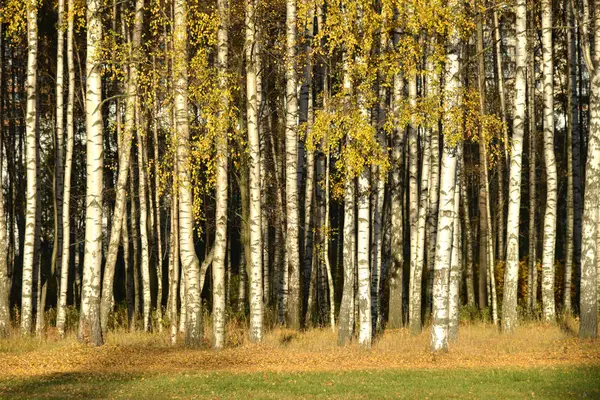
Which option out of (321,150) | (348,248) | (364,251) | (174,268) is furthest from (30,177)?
(364,251)

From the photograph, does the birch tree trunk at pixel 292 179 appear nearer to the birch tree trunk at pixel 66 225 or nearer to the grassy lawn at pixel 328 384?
the birch tree trunk at pixel 66 225

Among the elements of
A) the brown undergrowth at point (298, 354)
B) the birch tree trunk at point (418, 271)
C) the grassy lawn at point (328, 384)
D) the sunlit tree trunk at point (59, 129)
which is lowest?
the brown undergrowth at point (298, 354)

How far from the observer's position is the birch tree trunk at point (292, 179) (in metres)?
22.1

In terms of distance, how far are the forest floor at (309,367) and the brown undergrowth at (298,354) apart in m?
0.02

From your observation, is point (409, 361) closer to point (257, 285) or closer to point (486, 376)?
point (486, 376)

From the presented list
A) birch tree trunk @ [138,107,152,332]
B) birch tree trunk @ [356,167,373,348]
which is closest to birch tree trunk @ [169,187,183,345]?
birch tree trunk @ [138,107,152,332]

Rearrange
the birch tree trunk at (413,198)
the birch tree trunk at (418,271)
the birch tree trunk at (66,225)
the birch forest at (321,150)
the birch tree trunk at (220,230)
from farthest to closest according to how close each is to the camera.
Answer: the birch tree trunk at (66,225), the birch tree trunk at (413,198), the birch tree trunk at (418,271), the birch tree trunk at (220,230), the birch forest at (321,150)

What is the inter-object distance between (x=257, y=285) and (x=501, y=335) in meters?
5.82

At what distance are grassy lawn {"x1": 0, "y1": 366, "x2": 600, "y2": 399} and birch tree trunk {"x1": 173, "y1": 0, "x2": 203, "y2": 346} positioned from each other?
12.7 feet

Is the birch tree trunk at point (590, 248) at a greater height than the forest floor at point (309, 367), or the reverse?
the birch tree trunk at point (590, 248)

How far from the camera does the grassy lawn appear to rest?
45.8 feet

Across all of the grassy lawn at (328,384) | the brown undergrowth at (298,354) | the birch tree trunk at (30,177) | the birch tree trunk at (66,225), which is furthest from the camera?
the birch tree trunk at (66,225)

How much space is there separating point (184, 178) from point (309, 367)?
513cm

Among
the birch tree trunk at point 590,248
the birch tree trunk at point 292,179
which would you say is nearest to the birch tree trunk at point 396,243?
the birch tree trunk at point 292,179
